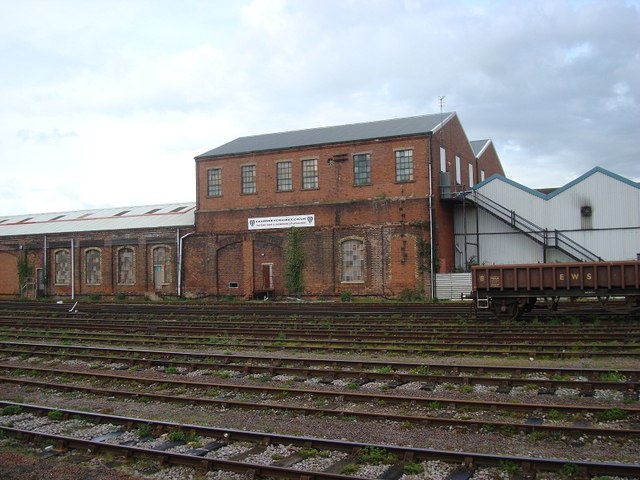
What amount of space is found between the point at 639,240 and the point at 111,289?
29.9m

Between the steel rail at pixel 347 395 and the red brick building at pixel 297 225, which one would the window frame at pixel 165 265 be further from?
the steel rail at pixel 347 395

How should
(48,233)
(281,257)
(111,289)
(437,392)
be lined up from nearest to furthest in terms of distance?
(437,392)
(281,257)
(111,289)
(48,233)

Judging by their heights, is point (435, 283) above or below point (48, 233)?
below

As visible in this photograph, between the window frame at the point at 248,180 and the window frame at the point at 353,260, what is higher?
the window frame at the point at 248,180

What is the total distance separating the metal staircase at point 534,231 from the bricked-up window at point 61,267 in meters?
25.8

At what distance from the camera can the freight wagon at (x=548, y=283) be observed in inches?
720

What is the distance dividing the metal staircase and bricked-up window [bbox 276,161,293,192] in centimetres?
932

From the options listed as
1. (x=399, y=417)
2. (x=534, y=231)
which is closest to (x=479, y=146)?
(x=534, y=231)

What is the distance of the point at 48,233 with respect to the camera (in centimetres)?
4131

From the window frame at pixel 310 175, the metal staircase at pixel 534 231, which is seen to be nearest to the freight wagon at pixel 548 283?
the metal staircase at pixel 534 231

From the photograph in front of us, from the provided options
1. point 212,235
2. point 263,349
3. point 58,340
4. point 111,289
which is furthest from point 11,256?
point 263,349

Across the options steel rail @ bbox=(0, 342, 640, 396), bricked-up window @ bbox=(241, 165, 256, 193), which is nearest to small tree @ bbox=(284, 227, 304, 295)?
bricked-up window @ bbox=(241, 165, 256, 193)

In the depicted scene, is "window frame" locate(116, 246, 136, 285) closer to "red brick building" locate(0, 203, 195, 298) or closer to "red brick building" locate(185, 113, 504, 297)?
"red brick building" locate(0, 203, 195, 298)

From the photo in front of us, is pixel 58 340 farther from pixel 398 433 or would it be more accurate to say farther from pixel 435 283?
pixel 435 283
